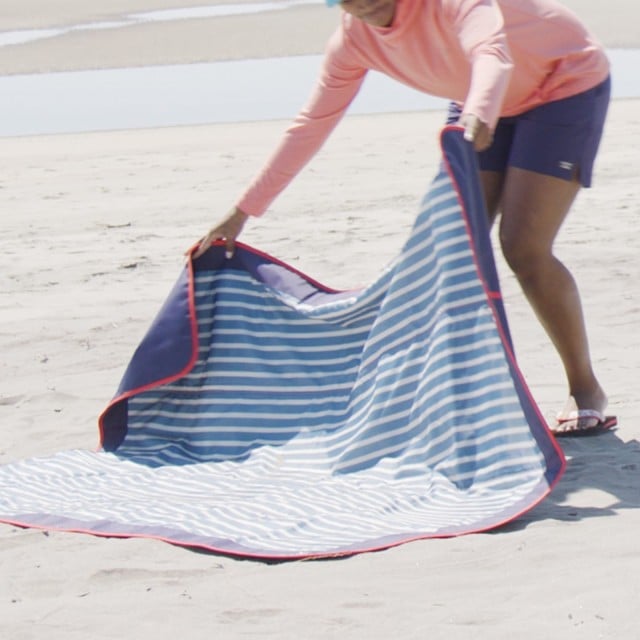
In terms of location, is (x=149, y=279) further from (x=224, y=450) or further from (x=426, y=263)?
(x=426, y=263)

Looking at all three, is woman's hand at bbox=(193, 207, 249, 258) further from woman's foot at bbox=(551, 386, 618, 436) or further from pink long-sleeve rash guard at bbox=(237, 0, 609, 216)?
woman's foot at bbox=(551, 386, 618, 436)

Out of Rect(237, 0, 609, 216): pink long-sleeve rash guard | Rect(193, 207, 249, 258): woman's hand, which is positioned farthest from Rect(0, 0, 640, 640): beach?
Rect(237, 0, 609, 216): pink long-sleeve rash guard

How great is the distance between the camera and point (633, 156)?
10.3 metres

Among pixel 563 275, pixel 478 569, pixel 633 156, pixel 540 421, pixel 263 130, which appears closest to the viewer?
pixel 478 569

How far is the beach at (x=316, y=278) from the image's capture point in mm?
3289

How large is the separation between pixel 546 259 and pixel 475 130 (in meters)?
0.74

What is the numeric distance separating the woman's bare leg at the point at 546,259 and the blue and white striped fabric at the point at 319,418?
0.97 feet

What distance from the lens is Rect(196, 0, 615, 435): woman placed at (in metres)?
4.01

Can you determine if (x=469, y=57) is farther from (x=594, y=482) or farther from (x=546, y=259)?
(x=594, y=482)

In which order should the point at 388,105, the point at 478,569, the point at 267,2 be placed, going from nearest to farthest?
the point at 478,569, the point at 388,105, the point at 267,2

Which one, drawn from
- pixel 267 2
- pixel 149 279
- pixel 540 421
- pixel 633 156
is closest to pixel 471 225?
pixel 540 421

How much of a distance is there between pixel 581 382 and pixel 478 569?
135 cm

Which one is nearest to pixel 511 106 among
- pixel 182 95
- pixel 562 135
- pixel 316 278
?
pixel 562 135

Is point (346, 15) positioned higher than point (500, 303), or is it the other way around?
point (346, 15)
